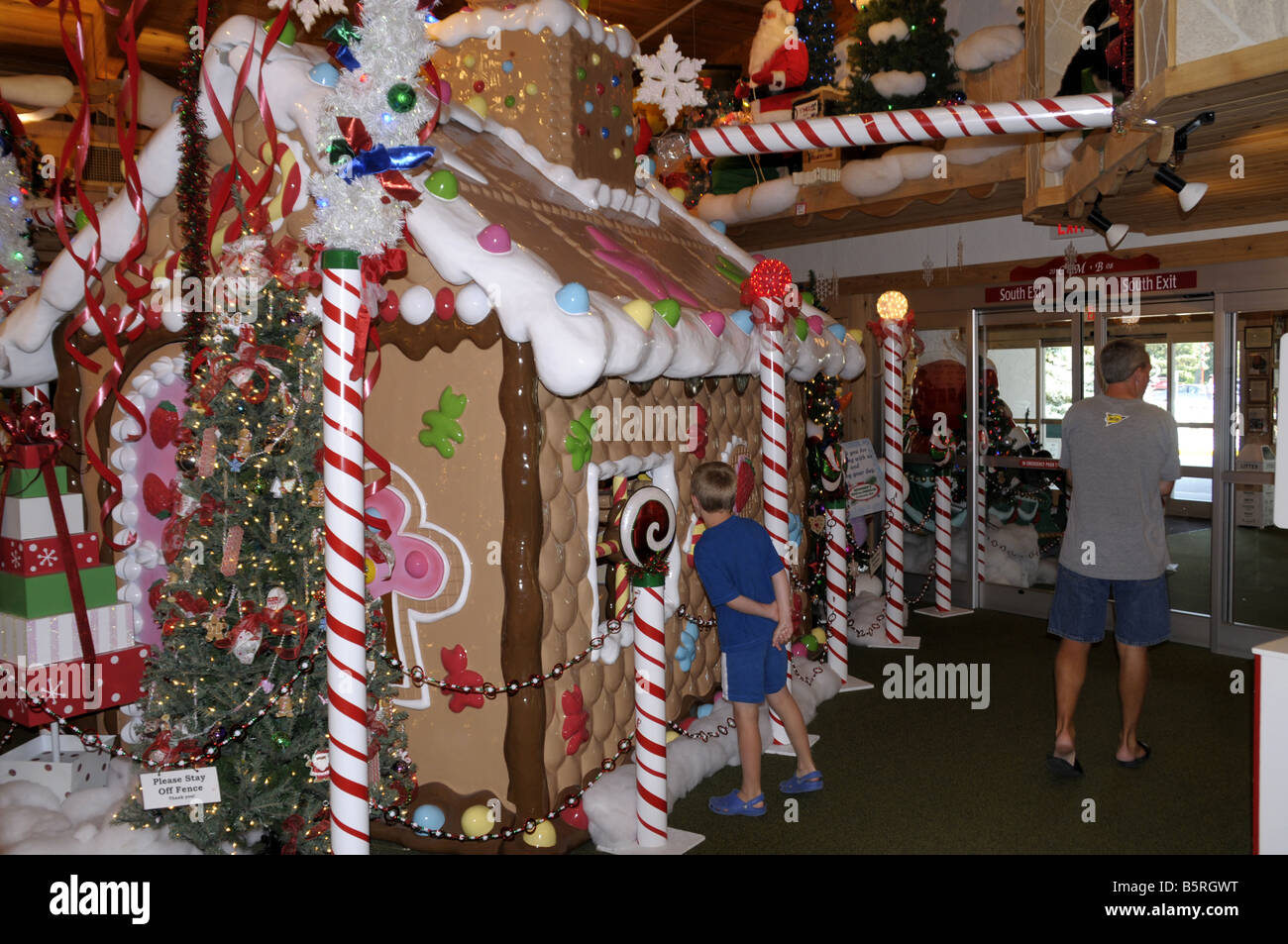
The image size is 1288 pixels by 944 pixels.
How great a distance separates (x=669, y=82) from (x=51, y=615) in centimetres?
444

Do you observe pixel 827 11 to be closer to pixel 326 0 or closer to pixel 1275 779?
pixel 326 0

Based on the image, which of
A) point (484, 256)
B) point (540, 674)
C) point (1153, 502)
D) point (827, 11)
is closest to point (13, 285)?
point (484, 256)

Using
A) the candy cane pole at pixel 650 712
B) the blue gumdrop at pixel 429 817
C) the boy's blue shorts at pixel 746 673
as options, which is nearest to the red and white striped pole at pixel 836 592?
the boy's blue shorts at pixel 746 673

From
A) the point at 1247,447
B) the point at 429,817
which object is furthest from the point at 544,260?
the point at 1247,447

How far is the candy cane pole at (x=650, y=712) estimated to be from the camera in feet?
13.5

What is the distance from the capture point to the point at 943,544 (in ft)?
27.0

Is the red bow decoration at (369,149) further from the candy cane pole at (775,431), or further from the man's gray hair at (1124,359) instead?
the man's gray hair at (1124,359)

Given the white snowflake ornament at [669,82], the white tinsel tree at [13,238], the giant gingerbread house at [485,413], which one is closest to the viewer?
the giant gingerbread house at [485,413]

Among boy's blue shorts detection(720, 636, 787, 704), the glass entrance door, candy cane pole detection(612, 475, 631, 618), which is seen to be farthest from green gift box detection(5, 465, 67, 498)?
the glass entrance door

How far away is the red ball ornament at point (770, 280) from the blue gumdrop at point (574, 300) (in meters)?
1.67

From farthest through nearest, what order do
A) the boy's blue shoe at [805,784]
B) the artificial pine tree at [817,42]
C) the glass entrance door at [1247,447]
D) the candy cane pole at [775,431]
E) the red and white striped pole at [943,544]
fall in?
the artificial pine tree at [817,42] < the red and white striped pole at [943,544] < the glass entrance door at [1247,447] < the candy cane pole at [775,431] < the boy's blue shoe at [805,784]

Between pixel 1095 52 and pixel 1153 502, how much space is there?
2.56 metres

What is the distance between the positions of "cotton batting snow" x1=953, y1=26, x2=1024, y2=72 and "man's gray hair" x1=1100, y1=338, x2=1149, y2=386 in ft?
12.2

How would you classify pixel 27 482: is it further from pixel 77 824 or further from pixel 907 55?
pixel 907 55
